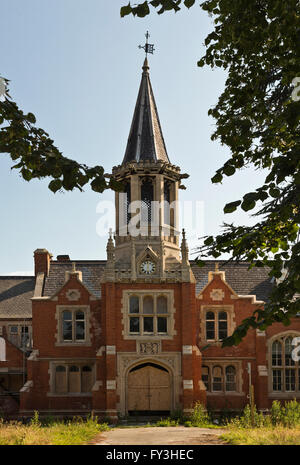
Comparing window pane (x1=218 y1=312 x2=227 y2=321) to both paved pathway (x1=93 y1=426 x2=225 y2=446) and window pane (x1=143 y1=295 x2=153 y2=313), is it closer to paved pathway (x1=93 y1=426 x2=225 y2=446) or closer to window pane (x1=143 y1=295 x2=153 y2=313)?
window pane (x1=143 y1=295 x2=153 y2=313)

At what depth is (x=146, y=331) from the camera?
28.6 m

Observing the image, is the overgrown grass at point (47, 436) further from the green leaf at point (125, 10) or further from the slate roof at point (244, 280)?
the slate roof at point (244, 280)

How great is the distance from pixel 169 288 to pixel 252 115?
19.7 metres

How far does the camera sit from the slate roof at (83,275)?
31.9m

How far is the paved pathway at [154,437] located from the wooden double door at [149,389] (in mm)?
4691

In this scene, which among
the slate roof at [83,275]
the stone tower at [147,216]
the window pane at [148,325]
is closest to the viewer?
the window pane at [148,325]

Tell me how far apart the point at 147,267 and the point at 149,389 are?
18.7ft

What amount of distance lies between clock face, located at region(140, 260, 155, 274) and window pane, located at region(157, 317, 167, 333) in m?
2.30

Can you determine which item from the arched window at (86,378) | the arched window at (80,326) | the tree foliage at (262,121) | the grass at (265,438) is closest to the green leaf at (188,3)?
the tree foliage at (262,121)

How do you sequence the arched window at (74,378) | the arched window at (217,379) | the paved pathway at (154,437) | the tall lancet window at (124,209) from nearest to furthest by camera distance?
the paved pathway at (154,437)
the arched window at (74,378)
the arched window at (217,379)
the tall lancet window at (124,209)

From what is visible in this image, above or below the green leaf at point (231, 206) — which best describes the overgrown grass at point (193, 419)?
below

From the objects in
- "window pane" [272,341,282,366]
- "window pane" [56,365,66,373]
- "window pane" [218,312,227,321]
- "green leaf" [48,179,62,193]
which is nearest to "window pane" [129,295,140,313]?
"window pane" [218,312,227,321]

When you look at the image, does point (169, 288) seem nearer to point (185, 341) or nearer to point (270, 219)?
point (185, 341)
